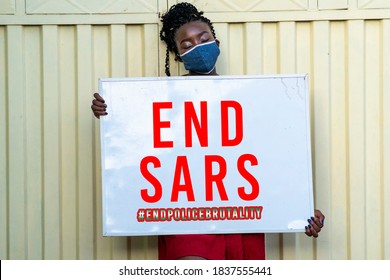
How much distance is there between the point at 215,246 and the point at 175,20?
1149mm

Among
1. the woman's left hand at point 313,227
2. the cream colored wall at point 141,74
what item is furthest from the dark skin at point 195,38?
the cream colored wall at point 141,74

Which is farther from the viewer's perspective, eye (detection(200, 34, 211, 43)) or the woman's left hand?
eye (detection(200, 34, 211, 43))

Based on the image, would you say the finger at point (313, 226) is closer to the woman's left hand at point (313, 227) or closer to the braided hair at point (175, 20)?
the woman's left hand at point (313, 227)

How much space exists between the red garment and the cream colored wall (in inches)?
13.1

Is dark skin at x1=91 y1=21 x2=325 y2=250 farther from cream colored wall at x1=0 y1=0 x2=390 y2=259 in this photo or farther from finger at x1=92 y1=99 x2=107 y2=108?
cream colored wall at x1=0 y1=0 x2=390 y2=259

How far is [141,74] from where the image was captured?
3955 mm

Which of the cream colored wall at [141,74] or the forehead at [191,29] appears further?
the cream colored wall at [141,74]

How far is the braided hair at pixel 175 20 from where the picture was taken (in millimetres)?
3773

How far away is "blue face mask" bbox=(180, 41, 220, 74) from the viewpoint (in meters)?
3.64

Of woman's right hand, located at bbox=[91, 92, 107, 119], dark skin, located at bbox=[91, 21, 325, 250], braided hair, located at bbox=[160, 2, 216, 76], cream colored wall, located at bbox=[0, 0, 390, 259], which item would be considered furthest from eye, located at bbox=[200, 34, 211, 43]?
woman's right hand, located at bbox=[91, 92, 107, 119]

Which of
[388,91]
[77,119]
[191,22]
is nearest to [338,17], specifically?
[388,91]

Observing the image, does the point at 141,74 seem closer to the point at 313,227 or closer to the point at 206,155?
the point at 206,155

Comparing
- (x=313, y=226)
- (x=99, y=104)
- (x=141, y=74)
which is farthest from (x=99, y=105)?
(x=313, y=226)

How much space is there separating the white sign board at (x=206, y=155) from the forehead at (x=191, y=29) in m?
0.26
